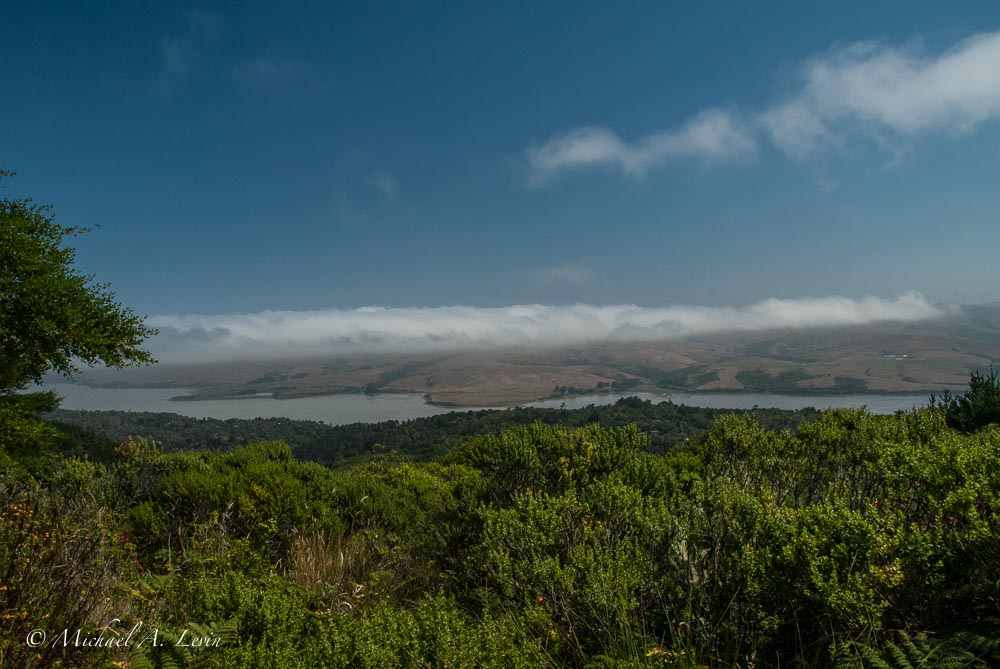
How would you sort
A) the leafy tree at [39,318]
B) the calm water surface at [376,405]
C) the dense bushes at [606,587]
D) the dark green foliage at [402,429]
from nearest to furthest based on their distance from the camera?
the dense bushes at [606,587] < the leafy tree at [39,318] < the dark green foliage at [402,429] < the calm water surface at [376,405]

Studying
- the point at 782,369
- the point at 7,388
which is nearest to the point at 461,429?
the point at 7,388

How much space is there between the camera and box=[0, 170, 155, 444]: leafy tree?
10156mm

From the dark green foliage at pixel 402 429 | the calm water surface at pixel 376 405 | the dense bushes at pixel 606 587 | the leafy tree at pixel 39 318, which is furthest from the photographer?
the calm water surface at pixel 376 405

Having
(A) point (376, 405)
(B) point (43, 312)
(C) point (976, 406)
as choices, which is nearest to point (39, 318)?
(B) point (43, 312)

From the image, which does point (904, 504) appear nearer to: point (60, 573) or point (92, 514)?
point (60, 573)

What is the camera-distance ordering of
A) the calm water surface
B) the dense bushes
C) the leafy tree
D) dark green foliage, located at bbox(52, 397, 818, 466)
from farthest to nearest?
the calm water surface → dark green foliage, located at bbox(52, 397, 818, 466) → the leafy tree → the dense bushes

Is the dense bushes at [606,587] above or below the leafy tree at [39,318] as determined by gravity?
below

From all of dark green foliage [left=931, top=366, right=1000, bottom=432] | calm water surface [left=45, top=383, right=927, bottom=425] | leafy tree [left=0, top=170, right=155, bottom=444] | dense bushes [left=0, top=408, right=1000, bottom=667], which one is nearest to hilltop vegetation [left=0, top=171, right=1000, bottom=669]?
dense bushes [left=0, top=408, right=1000, bottom=667]

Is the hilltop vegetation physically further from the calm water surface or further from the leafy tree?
the calm water surface

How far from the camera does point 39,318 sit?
10188 mm

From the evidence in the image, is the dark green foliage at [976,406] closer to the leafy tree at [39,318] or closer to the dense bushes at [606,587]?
the dense bushes at [606,587]

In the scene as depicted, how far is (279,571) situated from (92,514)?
1.91 m

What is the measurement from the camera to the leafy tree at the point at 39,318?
1016cm

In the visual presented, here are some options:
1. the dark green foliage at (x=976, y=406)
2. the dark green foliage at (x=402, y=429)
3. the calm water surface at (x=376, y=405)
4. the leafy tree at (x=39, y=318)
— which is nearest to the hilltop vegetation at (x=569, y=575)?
the leafy tree at (x=39, y=318)
